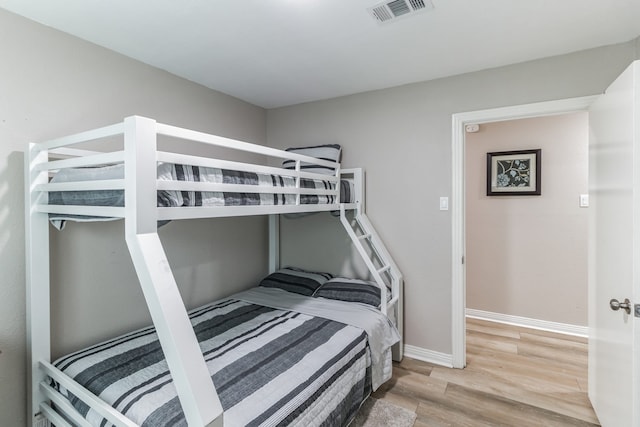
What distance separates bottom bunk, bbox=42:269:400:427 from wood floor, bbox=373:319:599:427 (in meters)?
0.32

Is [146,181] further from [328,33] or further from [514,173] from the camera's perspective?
[514,173]

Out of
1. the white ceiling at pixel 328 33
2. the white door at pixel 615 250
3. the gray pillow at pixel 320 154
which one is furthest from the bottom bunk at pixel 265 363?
the white ceiling at pixel 328 33

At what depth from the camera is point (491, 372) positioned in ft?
8.06

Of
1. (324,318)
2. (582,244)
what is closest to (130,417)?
(324,318)

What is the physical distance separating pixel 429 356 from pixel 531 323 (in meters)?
1.49

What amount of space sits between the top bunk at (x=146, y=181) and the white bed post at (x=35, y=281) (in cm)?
1

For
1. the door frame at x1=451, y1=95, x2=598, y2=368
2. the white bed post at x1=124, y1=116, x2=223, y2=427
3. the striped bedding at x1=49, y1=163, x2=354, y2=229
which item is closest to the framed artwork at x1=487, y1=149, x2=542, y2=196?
the door frame at x1=451, y1=95, x2=598, y2=368

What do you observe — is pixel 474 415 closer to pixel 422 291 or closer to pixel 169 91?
pixel 422 291

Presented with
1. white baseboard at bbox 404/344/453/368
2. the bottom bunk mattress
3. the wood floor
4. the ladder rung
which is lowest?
the wood floor

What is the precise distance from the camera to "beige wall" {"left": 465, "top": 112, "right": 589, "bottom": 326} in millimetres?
3102

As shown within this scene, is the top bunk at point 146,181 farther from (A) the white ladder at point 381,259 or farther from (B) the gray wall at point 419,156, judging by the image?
(B) the gray wall at point 419,156

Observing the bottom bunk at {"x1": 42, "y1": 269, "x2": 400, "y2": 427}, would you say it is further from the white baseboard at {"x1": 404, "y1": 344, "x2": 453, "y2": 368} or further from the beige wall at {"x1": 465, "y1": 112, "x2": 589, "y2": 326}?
the beige wall at {"x1": 465, "y1": 112, "x2": 589, "y2": 326}

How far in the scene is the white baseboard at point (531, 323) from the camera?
3102mm

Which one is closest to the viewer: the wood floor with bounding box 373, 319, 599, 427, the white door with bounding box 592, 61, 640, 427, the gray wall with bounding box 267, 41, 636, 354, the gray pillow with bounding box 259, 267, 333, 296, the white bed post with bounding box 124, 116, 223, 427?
the white bed post with bounding box 124, 116, 223, 427
